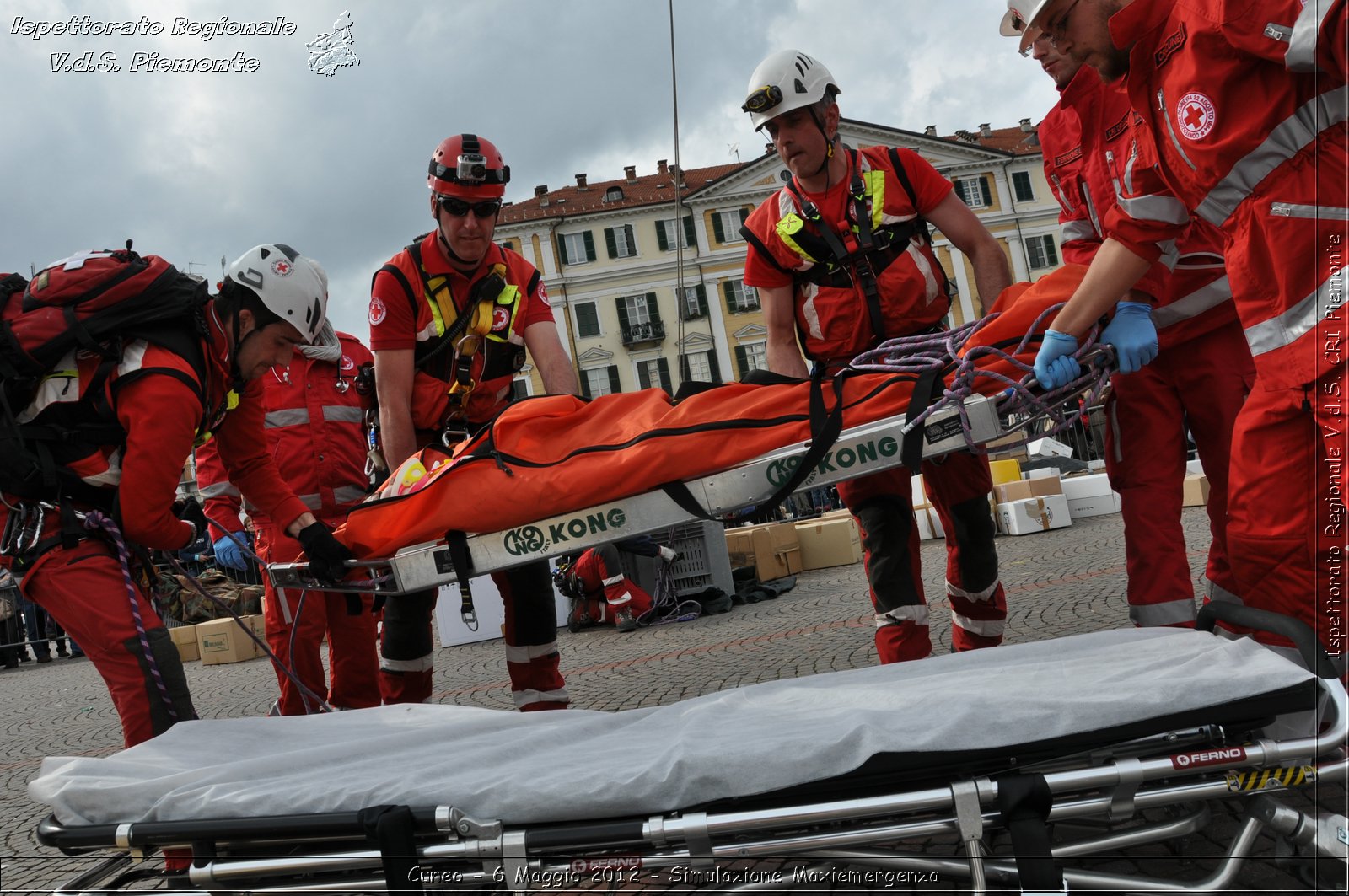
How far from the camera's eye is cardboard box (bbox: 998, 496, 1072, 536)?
11.0m

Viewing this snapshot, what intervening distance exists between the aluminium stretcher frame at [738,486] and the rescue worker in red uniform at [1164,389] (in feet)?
2.79

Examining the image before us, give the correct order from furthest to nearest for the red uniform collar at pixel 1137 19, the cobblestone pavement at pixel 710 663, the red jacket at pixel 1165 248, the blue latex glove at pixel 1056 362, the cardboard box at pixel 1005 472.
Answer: the cardboard box at pixel 1005 472, the cobblestone pavement at pixel 710 663, the red jacket at pixel 1165 248, the blue latex glove at pixel 1056 362, the red uniform collar at pixel 1137 19

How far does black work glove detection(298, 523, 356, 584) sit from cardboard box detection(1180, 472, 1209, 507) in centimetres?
921

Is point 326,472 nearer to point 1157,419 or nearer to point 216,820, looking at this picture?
point 216,820

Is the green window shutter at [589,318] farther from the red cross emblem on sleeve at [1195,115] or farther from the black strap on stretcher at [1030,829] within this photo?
the black strap on stretcher at [1030,829]

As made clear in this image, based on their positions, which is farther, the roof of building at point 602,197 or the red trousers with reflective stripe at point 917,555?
the roof of building at point 602,197

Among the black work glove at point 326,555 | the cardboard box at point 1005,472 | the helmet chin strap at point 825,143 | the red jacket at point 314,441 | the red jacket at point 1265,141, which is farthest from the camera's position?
the cardboard box at point 1005,472

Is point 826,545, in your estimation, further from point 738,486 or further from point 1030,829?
point 1030,829

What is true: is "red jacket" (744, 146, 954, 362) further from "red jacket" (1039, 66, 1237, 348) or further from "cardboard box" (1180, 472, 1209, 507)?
"cardboard box" (1180, 472, 1209, 507)

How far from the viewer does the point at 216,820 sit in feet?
6.99

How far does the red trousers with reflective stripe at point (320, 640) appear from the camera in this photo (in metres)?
4.29

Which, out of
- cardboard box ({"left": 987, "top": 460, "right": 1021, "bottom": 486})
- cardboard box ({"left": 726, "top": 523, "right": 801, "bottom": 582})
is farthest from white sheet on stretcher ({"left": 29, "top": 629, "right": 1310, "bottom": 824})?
cardboard box ({"left": 987, "top": 460, "right": 1021, "bottom": 486})

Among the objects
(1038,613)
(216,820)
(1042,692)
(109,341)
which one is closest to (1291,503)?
(1042,692)

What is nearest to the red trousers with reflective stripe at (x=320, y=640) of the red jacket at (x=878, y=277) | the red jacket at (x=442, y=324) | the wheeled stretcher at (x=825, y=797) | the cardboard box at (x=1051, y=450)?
the red jacket at (x=442, y=324)
